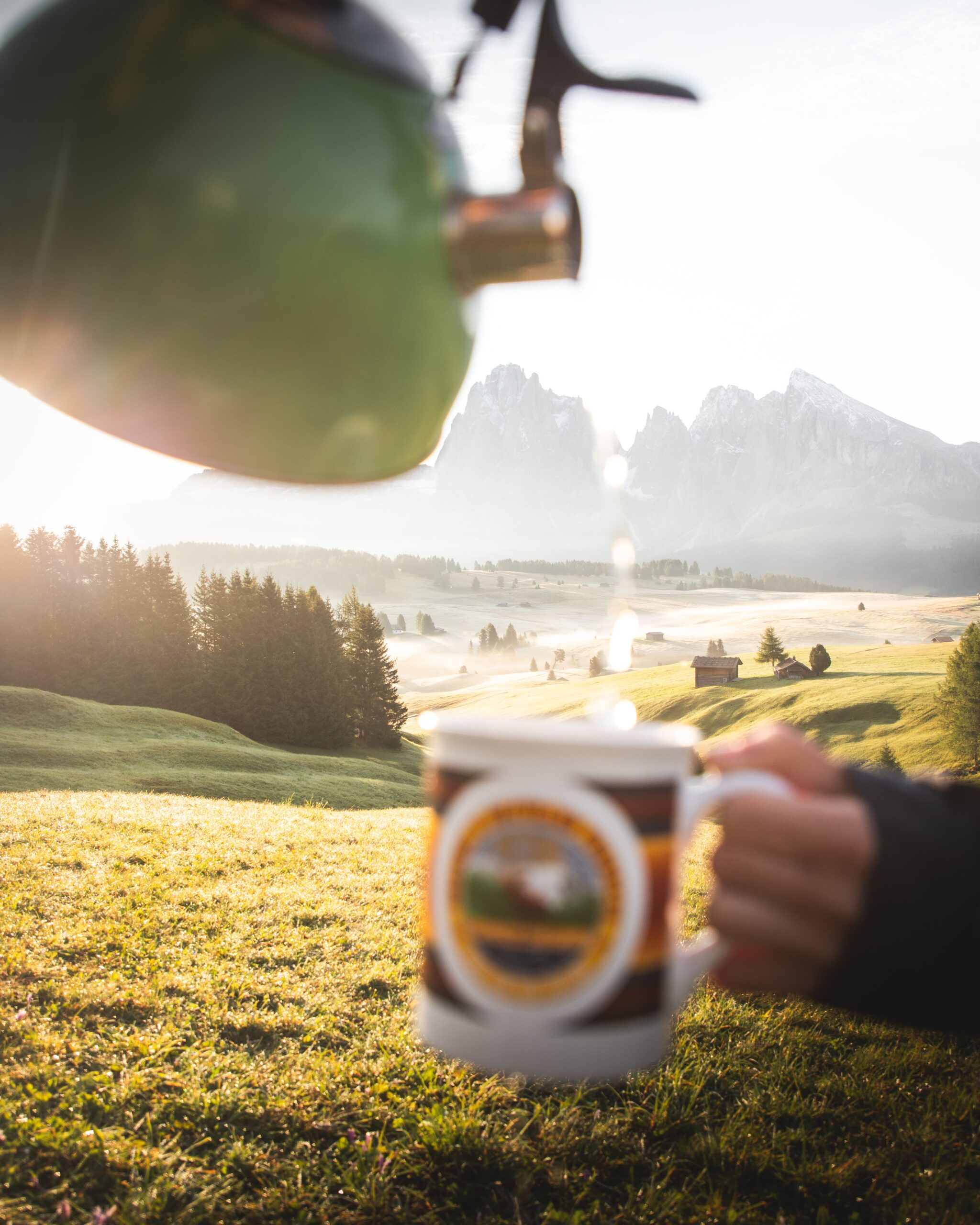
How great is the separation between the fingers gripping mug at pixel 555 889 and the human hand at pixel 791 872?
8cm

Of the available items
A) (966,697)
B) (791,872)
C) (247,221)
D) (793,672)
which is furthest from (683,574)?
(247,221)

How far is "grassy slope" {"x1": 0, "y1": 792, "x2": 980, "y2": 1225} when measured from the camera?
102 inches

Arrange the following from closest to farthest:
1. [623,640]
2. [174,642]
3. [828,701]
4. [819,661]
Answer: [623,640], [174,642], [828,701], [819,661]

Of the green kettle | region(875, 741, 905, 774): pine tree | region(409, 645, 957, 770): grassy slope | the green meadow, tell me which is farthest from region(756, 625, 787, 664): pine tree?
the green kettle

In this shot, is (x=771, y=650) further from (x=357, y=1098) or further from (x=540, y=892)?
(x=540, y=892)

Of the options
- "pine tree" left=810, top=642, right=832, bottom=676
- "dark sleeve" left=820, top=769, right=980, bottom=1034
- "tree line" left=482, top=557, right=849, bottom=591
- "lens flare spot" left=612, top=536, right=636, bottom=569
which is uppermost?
"tree line" left=482, top=557, right=849, bottom=591

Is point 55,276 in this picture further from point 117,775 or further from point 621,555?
point 117,775

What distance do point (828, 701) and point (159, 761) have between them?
39487mm

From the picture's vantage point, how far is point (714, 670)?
5106 centimetres

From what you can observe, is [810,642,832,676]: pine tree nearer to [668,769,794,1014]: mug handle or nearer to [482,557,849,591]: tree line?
[482,557,849,591]: tree line

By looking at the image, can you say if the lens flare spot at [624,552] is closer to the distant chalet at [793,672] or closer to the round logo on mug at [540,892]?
the round logo on mug at [540,892]

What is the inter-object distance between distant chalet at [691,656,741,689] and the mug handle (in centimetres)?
4711

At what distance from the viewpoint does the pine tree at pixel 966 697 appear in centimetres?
3469

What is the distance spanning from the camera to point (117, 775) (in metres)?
16.0
